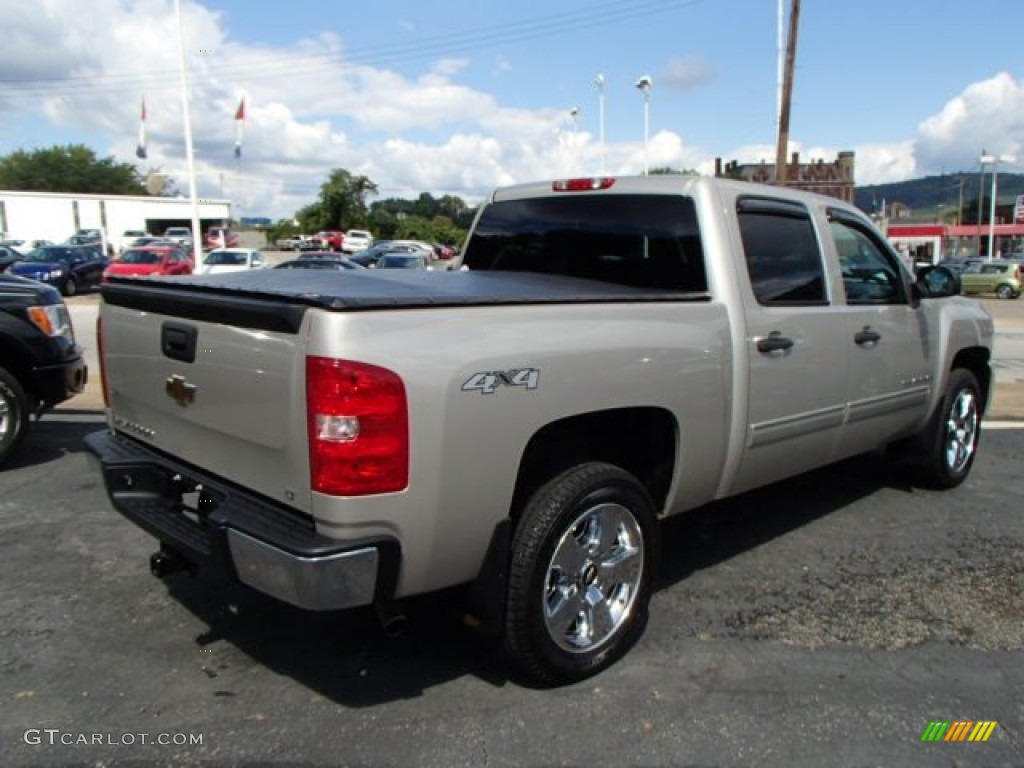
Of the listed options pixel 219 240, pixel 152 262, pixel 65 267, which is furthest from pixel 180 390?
pixel 219 240

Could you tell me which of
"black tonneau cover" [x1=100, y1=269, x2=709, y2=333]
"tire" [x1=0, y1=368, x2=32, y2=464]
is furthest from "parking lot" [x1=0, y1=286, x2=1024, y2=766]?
"black tonneau cover" [x1=100, y1=269, x2=709, y2=333]

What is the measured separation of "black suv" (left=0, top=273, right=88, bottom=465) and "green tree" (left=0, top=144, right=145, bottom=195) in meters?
99.0

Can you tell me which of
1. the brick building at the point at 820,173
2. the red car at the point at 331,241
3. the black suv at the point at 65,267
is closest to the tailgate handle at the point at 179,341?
the black suv at the point at 65,267

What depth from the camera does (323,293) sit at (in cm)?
264

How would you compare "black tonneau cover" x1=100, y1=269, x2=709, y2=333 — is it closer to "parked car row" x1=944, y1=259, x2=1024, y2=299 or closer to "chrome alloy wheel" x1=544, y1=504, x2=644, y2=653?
"chrome alloy wheel" x1=544, y1=504, x2=644, y2=653

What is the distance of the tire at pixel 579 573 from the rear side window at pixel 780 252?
4.14ft

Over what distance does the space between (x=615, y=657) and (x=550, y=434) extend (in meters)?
0.96

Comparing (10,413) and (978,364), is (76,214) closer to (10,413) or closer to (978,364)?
(10,413)

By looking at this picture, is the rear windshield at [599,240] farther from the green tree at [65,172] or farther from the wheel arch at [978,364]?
the green tree at [65,172]

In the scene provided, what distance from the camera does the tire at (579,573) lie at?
9.60ft

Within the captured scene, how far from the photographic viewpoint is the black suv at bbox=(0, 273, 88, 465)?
5883 millimetres

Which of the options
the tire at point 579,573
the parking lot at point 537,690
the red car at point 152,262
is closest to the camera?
the parking lot at point 537,690

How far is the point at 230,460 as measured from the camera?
9.57 ft

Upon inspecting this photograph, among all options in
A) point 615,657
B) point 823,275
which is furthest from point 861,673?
point 823,275
